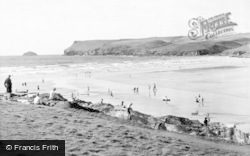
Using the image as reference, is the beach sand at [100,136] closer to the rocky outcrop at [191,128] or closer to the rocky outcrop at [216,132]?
the rocky outcrop at [191,128]

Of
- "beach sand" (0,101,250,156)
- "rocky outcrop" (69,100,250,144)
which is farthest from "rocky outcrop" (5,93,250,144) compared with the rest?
"beach sand" (0,101,250,156)

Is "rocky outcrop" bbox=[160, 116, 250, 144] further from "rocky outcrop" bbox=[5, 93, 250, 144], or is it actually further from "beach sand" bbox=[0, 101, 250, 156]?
"beach sand" bbox=[0, 101, 250, 156]

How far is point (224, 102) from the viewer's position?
30.0 m

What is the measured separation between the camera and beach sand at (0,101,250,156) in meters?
10.6

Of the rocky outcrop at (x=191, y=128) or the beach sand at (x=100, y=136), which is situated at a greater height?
the beach sand at (x=100, y=136)

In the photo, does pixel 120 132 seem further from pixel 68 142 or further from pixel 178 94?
pixel 178 94

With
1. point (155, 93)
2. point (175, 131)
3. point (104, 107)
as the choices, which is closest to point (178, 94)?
point (155, 93)

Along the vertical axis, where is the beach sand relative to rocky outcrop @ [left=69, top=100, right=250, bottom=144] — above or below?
above

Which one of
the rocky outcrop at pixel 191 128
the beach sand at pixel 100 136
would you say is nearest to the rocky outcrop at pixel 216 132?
the rocky outcrop at pixel 191 128

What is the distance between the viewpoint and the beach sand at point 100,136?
1062cm

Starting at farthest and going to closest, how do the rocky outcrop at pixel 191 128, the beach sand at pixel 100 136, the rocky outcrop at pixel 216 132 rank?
the rocky outcrop at pixel 191 128 → the rocky outcrop at pixel 216 132 → the beach sand at pixel 100 136

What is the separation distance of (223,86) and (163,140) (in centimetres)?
3242

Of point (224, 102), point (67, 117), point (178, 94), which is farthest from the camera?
point (178, 94)

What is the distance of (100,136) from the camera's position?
11961 millimetres
